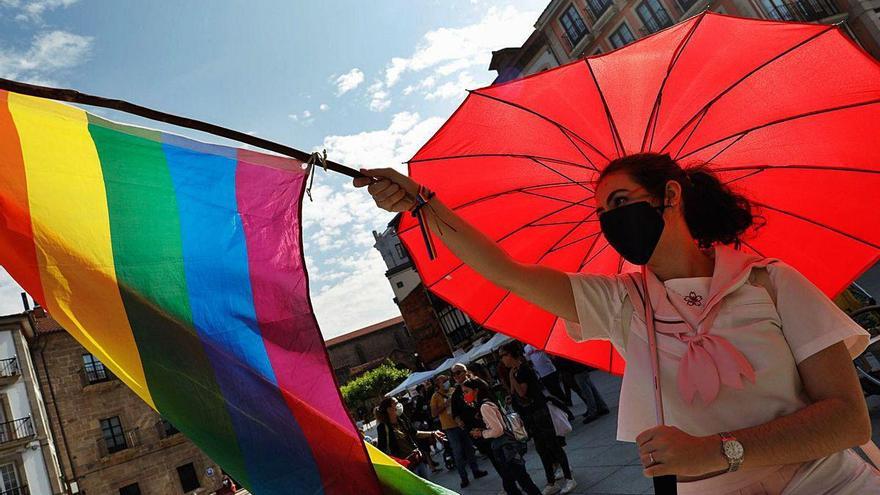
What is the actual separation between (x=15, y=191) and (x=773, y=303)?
239cm

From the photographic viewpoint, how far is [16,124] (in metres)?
1.79

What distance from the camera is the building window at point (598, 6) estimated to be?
87.9 ft

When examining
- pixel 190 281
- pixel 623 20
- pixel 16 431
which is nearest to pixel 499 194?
pixel 190 281

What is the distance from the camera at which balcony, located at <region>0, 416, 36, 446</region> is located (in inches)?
1110

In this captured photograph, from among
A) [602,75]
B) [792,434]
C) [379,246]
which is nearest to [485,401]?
[602,75]

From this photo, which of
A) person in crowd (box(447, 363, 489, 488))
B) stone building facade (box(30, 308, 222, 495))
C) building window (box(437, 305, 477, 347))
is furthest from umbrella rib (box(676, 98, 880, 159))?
stone building facade (box(30, 308, 222, 495))

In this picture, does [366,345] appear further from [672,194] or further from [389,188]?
[672,194]

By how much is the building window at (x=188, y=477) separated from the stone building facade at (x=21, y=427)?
255 inches

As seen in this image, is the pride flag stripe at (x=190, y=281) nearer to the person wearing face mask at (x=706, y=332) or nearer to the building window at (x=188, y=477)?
the person wearing face mask at (x=706, y=332)

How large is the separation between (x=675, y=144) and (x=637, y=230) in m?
0.83

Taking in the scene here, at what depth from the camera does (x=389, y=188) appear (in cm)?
192

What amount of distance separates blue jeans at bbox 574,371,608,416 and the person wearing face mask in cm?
744

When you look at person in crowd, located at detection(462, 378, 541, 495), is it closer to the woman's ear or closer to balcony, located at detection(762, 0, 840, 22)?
the woman's ear

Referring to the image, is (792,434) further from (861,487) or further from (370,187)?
(370,187)
